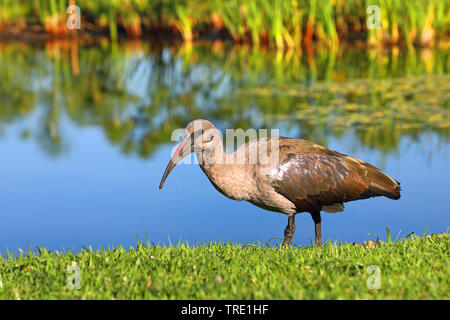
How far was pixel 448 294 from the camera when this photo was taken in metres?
4.74

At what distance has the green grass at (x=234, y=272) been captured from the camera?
483cm

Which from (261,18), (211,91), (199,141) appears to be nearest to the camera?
(199,141)

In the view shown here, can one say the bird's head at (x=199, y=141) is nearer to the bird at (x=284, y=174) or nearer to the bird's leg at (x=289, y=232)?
the bird at (x=284, y=174)

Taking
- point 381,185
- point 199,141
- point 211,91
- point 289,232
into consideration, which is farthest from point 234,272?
point 211,91

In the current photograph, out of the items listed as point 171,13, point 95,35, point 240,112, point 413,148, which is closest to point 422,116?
point 413,148

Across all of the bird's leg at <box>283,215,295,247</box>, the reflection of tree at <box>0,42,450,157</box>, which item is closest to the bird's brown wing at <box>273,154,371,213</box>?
the bird's leg at <box>283,215,295,247</box>

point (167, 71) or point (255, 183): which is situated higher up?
point (167, 71)

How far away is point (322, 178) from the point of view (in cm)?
642

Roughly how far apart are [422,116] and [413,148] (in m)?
1.52

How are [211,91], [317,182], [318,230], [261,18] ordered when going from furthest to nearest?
[261,18]
[211,91]
[318,230]
[317,182]

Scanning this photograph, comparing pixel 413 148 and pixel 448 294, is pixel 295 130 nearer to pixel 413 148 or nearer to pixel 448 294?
pixel 413 148

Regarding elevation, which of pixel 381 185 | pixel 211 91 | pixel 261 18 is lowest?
pixel 381 185

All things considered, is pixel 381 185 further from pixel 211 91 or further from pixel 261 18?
pixel 261 18

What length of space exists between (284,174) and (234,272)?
1148mm
